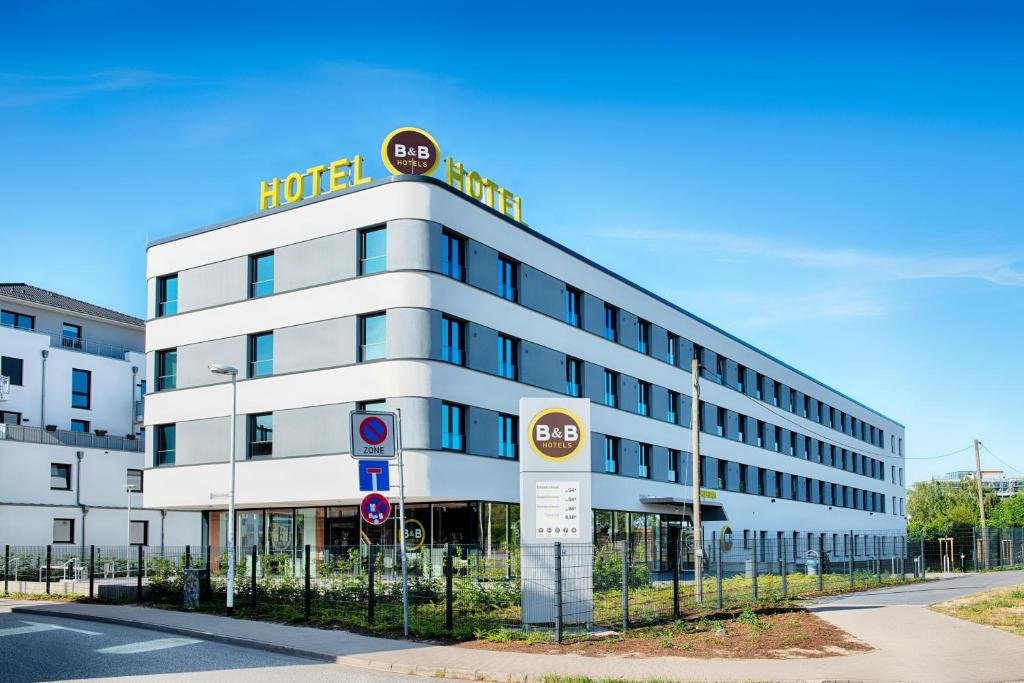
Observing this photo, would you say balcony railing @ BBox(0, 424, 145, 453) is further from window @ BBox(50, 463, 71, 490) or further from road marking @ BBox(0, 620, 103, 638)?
road marking @ BBox(0, 620, 103, 638)

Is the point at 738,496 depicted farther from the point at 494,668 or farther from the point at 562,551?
the point at 494,668

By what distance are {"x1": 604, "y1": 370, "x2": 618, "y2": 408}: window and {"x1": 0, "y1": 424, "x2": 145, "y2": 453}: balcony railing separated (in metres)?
27.8

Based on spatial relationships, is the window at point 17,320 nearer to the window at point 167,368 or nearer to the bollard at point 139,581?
the window at point 167,368

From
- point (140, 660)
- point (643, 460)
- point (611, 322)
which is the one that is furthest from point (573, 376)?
point (140, 660)

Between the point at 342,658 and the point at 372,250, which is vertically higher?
the point at 372,250

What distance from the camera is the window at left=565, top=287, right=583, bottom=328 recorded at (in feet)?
130

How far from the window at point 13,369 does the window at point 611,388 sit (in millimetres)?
30653

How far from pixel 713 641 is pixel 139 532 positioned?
43874 mm

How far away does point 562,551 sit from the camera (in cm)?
1922

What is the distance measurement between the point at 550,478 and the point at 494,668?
5097 millimetres

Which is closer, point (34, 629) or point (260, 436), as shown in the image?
point (34, 629)

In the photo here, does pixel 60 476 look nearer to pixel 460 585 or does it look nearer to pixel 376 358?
pixel 376 358

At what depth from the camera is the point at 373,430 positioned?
20.1 metres

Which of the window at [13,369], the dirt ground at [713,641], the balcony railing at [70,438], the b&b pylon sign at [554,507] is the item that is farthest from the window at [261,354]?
the window at [13,369]
